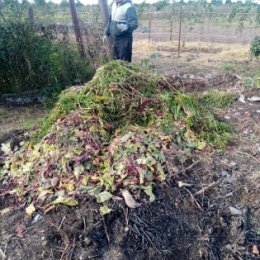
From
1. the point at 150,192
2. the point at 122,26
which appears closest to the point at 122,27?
the point at 122,26

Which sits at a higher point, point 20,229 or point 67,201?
point 67,201

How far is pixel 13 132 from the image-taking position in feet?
13.9

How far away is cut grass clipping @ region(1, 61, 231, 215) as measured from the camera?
2727mm

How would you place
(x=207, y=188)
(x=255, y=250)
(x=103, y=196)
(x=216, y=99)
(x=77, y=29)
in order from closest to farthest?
(x=255, y=250)
(x=103, y=196)
(x=207, y=188)
(x=216, y=99)
(x=77, y=29)

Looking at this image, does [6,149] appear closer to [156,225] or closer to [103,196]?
[103,196]

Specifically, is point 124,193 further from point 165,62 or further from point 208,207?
point 165,62

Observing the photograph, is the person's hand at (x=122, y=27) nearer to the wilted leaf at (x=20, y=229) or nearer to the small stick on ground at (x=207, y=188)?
the small stick on ground at (x=207, y=188)

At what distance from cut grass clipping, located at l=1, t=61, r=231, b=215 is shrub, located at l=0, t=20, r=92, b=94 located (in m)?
1.60

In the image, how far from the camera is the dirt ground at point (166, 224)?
232 cm

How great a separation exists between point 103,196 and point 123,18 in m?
4.02

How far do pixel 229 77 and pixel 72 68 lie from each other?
283cm

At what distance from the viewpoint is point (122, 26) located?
5.80 meters

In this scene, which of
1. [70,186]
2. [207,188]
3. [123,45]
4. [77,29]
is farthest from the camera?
[77,29]

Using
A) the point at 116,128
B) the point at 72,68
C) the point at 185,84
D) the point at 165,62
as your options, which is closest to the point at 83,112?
the point at 116,128
